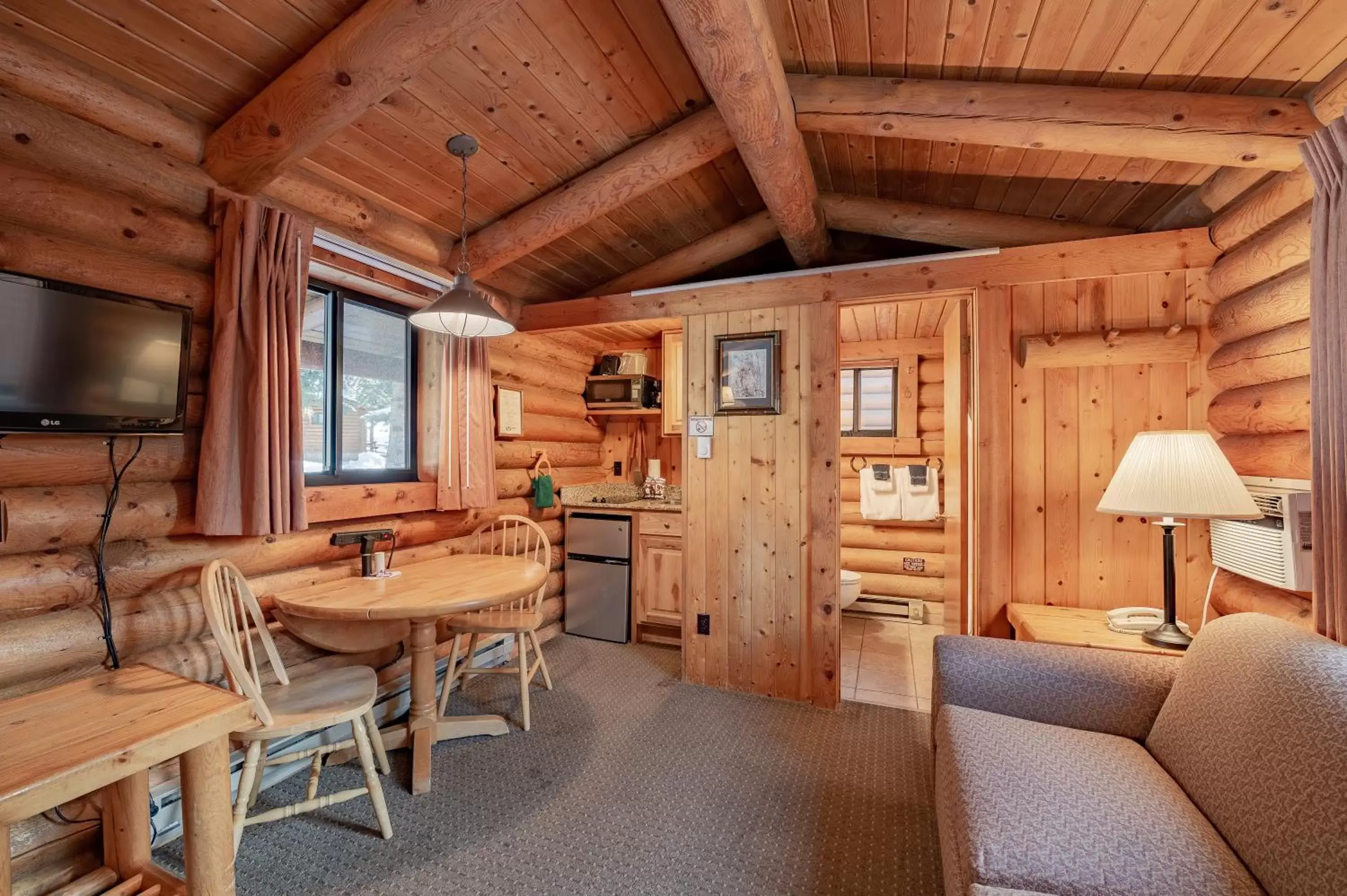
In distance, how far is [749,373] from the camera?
2945mm

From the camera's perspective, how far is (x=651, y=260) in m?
3.53

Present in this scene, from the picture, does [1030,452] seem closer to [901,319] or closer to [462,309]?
[901,319]

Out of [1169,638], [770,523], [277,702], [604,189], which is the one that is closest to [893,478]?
[770,523]

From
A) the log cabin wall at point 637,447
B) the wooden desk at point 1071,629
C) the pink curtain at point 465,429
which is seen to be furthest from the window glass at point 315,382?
the wooden desk at point 1071,629

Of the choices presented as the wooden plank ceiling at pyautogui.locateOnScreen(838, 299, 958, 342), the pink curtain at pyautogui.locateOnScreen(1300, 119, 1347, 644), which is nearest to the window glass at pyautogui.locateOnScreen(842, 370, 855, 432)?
the wooden plank ceiling at pyautogui.locateOnScreen(838, 299, 958, 342)

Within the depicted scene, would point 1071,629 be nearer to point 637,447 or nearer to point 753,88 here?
point 753,88

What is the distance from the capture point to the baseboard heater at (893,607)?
4219 millimetres

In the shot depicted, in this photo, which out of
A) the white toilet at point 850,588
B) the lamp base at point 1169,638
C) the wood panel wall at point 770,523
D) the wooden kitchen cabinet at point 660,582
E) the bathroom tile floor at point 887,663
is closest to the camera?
the lamp base at point 1169,638

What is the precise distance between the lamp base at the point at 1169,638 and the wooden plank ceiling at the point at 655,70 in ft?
5.65

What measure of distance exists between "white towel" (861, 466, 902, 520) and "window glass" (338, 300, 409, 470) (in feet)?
10.8

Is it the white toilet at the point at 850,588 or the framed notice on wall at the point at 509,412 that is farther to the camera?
the white toilet at the point at 850,588

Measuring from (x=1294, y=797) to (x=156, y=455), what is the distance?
3109 mm

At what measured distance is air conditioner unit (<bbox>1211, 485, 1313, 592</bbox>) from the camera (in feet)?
5.30

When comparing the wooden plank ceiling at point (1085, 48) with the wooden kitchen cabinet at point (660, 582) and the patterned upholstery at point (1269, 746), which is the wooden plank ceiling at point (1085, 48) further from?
the wooden kitchen cabinet at point (660, 582)
